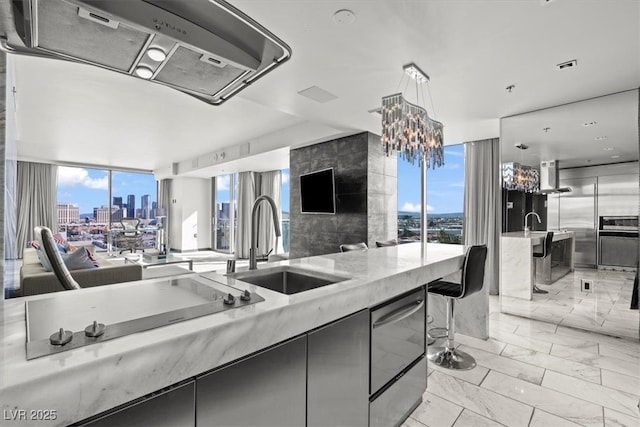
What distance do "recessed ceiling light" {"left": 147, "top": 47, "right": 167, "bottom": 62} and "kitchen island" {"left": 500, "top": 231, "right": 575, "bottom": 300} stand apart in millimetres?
4309

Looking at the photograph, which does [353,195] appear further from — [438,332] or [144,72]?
[144,72]

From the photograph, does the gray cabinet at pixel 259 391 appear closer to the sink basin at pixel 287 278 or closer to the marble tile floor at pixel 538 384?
the sink basin at pixel 287 278

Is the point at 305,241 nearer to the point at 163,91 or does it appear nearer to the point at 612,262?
the point at 163,91

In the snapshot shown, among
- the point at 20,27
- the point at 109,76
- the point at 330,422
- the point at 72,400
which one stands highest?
the point at 109,76

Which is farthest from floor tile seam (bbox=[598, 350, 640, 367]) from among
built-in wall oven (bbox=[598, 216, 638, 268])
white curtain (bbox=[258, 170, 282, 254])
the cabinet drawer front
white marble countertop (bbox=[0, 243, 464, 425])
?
Answer: white curtain (bbox=[258, 170, 282, 254])

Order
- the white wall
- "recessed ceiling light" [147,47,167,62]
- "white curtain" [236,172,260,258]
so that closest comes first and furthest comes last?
"recessed ceiling light" [147,47,167,62] < "white curtain" [236,172,260,258] < the white wall

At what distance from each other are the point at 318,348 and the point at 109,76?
371 centimetres

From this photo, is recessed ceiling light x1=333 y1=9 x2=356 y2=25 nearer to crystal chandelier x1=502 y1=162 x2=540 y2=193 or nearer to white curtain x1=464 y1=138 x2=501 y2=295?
crystal chandelier x1=502 y1=162 x2=540 y2=193

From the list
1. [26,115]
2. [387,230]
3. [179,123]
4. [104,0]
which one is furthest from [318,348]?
[26,115]

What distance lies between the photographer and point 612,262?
329 cm

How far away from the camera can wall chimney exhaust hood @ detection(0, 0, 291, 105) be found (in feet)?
2.52

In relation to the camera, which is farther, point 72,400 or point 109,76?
point 109,76

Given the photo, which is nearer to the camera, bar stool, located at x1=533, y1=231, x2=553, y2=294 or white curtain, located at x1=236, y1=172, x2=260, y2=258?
bar stool, located at x1=533, y1=231, x2=553, y2=294

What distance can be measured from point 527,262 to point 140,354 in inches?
174
